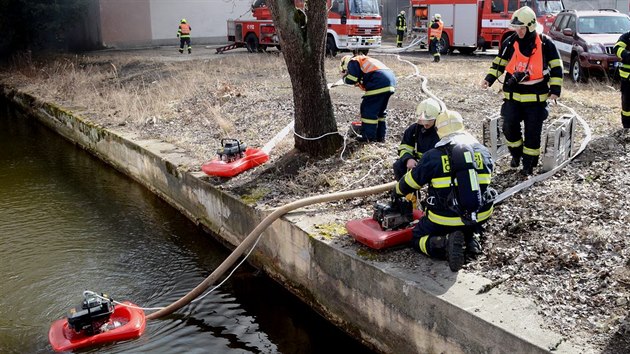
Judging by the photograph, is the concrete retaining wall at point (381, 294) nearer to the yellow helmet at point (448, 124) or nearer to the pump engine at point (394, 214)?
the pump engine at point (394, 214)

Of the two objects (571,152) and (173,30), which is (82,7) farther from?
(571,152)

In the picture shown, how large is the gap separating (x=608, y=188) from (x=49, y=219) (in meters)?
6.93

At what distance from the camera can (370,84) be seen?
7562 millimetres

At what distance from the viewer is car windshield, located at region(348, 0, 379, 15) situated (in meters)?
19.5

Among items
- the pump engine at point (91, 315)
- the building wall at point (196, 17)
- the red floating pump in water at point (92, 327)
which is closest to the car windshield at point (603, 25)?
the red floating pump in water at point (92, 327)

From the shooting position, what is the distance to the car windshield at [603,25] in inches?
500

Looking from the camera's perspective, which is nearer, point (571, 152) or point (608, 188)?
point (608, 188)

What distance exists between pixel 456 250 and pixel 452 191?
17.1 inches

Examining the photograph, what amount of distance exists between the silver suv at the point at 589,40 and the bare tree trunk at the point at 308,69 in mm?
6979

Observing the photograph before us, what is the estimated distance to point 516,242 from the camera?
4.84 m

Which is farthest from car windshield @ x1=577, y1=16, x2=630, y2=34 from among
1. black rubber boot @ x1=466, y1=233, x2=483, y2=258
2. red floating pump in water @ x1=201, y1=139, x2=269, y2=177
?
black rubber boot @ x1=466, y1=233, x2=483, y2=258

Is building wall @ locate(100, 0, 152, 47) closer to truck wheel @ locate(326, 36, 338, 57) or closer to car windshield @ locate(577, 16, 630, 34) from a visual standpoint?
truck wheel @ locate(326, 36, 338, 57)

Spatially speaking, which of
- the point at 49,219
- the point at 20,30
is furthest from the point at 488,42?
the point at 20,30

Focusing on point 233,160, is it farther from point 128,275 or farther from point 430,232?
point 430,232
